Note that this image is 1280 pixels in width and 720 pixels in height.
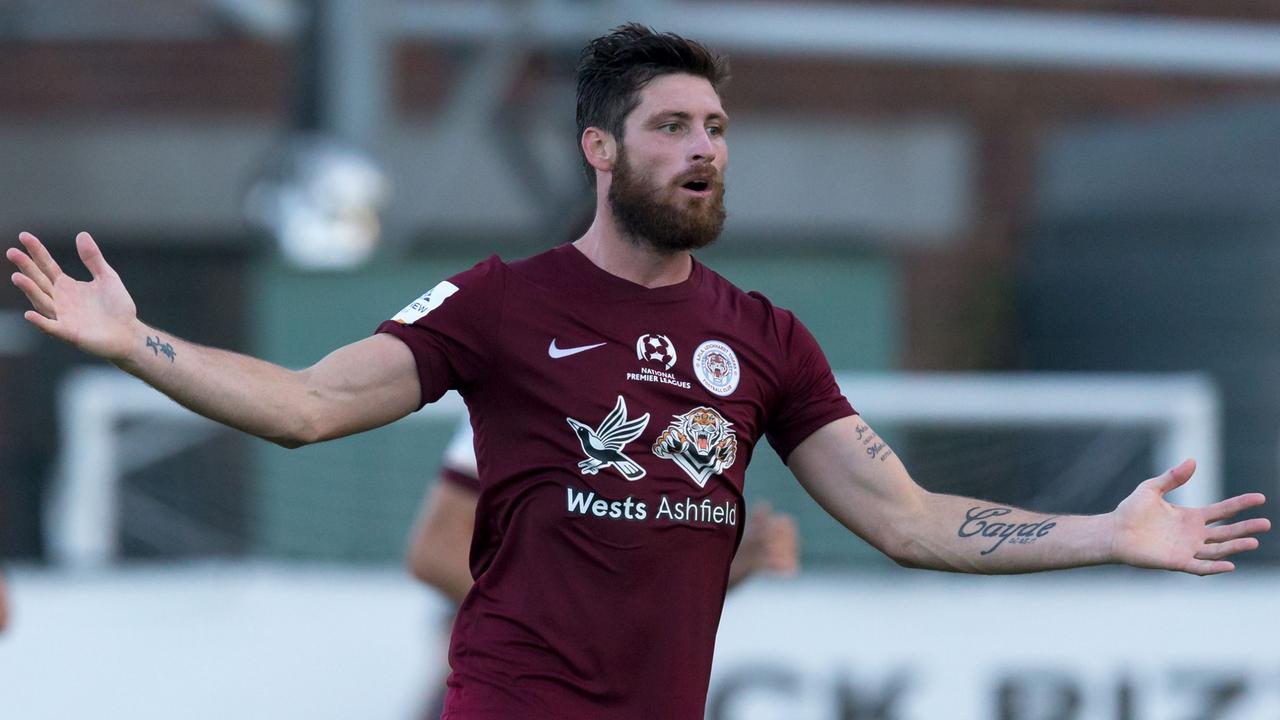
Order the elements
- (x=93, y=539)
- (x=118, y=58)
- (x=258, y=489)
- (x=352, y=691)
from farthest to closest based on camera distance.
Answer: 1. (x=118, y=58)
2. (x=258, y=489)
3. (x=93, y=539)
4. (x=352, y=691)

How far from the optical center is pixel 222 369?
11.4 ft

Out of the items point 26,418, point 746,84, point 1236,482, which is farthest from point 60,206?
point 1236,482

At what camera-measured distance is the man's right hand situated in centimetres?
332

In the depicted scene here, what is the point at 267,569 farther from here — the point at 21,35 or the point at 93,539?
the point at 21,35

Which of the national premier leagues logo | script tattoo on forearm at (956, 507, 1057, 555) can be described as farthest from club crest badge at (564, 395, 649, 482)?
script tattoo on forearm at (956, 507, 1057, 555)

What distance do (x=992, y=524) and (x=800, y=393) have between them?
0.50 meters

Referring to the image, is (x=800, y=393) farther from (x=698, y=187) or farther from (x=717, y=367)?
(x=698, y=187)

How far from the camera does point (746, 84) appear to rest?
15.3 m

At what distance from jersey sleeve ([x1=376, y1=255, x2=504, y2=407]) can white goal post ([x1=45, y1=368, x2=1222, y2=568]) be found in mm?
5235

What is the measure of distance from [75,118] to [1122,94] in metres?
8.82

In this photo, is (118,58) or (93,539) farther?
(118,58)

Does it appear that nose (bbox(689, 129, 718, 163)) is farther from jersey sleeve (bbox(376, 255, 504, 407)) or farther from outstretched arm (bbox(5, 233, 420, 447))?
outstretched arm (bbox(5, 233, 420, 447))

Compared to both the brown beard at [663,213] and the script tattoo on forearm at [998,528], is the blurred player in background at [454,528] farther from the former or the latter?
the brown beard at [663,213]

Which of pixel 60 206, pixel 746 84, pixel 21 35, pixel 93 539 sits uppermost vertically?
pixel 746 84
